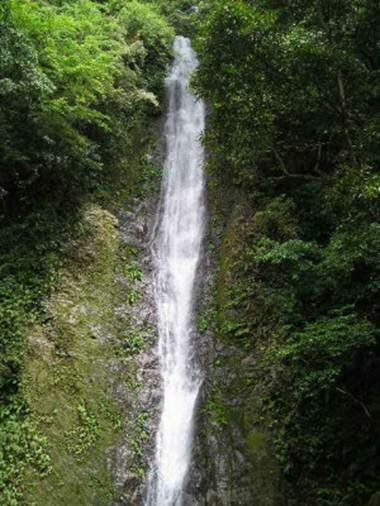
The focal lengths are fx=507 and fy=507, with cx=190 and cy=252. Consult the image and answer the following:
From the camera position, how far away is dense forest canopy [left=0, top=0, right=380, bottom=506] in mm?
7941

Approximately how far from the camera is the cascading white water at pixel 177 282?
963cm

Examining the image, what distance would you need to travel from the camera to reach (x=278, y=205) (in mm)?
12188

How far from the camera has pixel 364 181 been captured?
23.7 feet

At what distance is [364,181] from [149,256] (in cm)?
736

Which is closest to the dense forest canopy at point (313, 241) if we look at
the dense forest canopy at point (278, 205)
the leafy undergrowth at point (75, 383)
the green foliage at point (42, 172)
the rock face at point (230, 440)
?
the dense forest canopy at point (278, 205)

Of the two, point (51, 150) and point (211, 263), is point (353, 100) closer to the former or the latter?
point (211, 263)

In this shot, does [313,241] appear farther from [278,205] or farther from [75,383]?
[75,383]

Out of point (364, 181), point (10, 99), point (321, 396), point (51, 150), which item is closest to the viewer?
point (364, 181)

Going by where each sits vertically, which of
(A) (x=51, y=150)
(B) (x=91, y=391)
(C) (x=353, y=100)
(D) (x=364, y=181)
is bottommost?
(B) (x=91, y=391)

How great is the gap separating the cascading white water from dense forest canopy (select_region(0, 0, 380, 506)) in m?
1.22

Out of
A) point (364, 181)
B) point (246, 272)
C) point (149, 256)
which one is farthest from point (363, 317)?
point (149, 256)

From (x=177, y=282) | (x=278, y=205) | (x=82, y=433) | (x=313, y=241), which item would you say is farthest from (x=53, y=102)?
(x=82, y=433)

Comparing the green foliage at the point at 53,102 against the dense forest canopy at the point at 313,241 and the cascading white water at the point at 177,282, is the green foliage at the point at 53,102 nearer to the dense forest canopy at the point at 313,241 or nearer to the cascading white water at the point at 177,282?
the cascading white water at the point at 177,282

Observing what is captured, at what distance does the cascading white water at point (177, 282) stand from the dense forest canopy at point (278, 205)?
1220 mm
